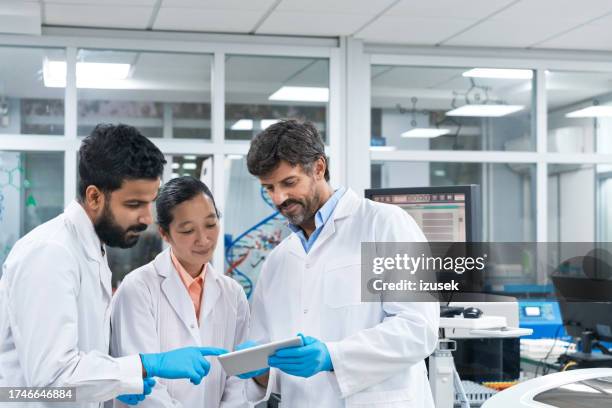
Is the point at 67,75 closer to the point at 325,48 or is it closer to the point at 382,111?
the point at 325,48

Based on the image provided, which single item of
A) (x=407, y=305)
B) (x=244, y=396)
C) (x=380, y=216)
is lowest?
(x=244, y=396)

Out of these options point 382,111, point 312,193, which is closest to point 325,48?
point 382,111

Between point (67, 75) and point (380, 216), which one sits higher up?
point (67, 75)

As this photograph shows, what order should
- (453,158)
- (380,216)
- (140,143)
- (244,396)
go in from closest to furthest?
1. (140,143)
2. (380,216)
3. (244,396)
4. (453,158)

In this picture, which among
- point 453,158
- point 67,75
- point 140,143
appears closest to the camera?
point 140,143

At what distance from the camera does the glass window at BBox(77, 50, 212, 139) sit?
4.93 m

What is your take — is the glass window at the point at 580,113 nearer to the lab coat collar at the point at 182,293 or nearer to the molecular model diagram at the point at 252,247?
the molecular model diagram at the point at 252,247

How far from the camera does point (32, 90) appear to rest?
16.0ft

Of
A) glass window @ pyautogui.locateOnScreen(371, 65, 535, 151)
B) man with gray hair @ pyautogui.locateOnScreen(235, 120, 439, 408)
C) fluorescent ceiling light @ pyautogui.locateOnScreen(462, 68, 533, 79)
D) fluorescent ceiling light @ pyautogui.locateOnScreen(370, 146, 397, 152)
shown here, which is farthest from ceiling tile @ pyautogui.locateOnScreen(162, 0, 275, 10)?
man with gray hair @ pyautogui.locateOnScreen(235, 120, 439, 408)

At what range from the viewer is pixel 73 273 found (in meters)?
1.69

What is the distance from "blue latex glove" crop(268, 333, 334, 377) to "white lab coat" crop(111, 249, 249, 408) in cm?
36

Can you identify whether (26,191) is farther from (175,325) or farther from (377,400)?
(377,400)

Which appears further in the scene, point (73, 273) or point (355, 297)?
point (355, 297)

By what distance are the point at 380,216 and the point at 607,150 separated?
14.2 ft
